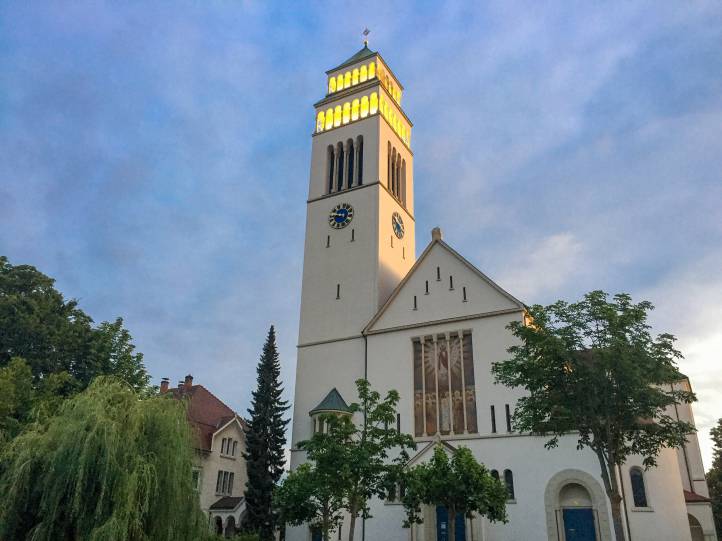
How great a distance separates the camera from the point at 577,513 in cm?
2591

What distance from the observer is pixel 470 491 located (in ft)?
73.4

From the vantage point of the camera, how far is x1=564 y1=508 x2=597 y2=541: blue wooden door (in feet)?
83.6

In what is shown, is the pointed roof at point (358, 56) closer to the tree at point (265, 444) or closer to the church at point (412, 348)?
the church at point (412, 348)

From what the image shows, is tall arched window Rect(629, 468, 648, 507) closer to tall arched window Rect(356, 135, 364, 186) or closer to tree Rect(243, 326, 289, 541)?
tree Rect(243, 326, 289, 541)

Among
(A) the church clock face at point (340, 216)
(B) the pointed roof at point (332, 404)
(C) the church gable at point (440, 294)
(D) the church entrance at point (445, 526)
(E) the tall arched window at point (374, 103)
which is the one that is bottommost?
(D) the church entrance at point (445, 526)

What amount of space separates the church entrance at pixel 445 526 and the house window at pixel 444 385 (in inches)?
144

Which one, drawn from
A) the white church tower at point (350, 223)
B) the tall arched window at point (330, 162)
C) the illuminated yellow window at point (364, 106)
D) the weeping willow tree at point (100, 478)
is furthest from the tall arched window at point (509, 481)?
the illuminated yellow window at point (364, 106)

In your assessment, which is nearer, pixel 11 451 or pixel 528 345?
pixel 11 451

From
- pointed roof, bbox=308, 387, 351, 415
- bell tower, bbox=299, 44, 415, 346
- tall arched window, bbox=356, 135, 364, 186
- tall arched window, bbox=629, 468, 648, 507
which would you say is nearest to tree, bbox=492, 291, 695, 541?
tall arched window, bbox=629, 468, 648, 507

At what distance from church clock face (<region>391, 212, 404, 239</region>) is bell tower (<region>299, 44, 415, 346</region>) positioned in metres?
0.07

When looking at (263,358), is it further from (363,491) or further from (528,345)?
(528,345)

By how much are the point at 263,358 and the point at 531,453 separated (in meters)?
17.1

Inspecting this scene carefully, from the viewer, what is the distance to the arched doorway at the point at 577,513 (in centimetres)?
2552

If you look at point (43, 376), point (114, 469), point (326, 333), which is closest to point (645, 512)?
point (326, 333)
